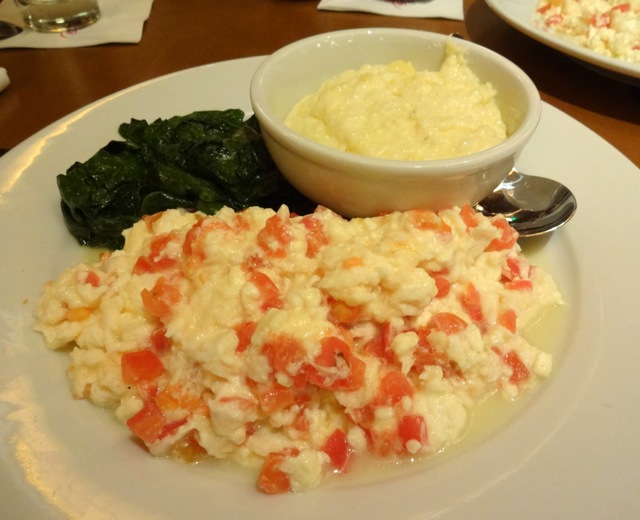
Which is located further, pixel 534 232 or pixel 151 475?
pixel 534 232

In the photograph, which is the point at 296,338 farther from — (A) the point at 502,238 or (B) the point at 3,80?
(B) the point at 3,80

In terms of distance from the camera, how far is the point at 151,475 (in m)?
1.33

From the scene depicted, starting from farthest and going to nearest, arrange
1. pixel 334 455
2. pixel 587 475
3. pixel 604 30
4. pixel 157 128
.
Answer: pixel 604 30 < pixel 157 128 < pixel 334 455 < pixel 587 475

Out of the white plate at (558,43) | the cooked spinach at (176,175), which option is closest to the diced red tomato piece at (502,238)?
the cooked spinach at (176,175)

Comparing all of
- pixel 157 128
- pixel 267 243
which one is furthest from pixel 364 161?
pixel 157 128

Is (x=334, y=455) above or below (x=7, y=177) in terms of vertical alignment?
below

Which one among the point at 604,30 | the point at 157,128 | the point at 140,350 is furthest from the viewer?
the point at 604,30

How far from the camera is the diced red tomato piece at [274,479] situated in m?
1.33

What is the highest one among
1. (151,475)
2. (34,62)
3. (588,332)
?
(34,62)

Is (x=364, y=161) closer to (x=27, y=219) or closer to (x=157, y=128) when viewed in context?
(x=157, y=128)

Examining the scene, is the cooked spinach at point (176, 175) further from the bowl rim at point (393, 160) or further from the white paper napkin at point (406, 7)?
the white paper napkin at point (406, 7)

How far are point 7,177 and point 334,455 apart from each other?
1493mm

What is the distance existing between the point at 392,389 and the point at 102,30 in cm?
313

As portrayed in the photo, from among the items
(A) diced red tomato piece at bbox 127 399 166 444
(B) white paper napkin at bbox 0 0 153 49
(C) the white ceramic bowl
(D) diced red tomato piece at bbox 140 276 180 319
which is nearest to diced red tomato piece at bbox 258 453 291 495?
(A) diced red tomato piece at bbox 127 399 166 444
